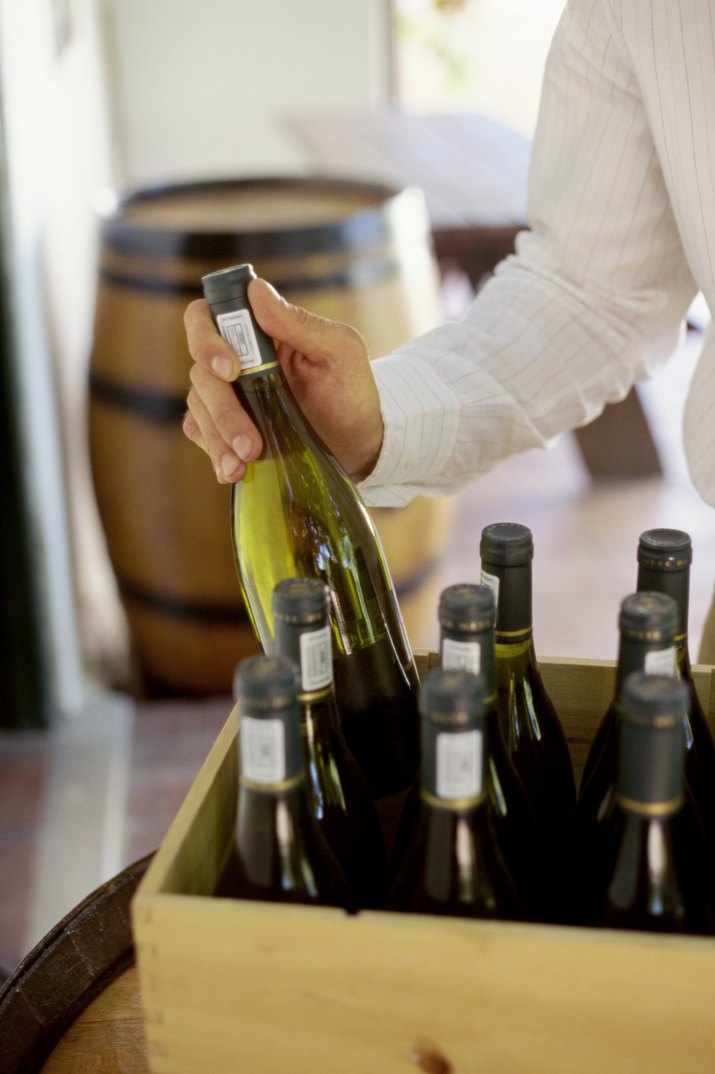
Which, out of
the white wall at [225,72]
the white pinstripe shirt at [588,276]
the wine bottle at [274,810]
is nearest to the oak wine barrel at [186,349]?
the white pinstripe shirt at [588,276]

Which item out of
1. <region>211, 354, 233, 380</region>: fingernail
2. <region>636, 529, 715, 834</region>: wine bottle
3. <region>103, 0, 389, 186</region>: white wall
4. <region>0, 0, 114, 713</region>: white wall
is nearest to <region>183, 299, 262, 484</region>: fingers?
<region>211, 354, 233, 380</region>: fingernail

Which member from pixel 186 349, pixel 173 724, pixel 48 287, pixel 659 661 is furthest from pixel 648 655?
pixel 48 287

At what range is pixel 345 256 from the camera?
1.82m

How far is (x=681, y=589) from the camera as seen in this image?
64 cm

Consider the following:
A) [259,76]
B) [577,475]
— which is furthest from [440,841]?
→ [259,76]

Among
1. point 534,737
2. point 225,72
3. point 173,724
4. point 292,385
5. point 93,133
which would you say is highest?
point 225,72

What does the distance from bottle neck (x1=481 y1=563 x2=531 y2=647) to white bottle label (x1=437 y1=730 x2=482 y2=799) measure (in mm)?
139

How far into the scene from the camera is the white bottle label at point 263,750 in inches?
20.0

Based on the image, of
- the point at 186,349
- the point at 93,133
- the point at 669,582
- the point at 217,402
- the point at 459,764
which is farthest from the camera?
the point at 93,133

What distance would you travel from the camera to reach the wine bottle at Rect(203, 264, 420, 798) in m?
0.76

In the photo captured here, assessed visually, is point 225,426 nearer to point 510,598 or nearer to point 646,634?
point 510,598

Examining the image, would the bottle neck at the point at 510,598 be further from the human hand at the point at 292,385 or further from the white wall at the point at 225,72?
the white wall at the point at 225,72

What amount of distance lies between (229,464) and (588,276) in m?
0.41

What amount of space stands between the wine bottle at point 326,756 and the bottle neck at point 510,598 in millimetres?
100
